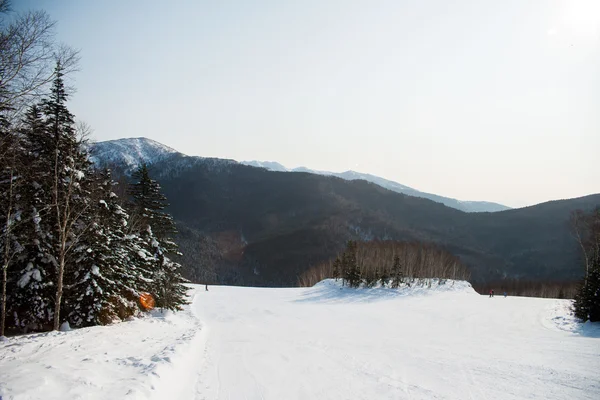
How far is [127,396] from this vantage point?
21.2 ft

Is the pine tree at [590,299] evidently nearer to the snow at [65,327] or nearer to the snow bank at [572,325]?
the snow bank at [572,325]

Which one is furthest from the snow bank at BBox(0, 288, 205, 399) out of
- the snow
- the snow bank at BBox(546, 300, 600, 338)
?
the snow bank at BBox(546, 300, 600, 338)

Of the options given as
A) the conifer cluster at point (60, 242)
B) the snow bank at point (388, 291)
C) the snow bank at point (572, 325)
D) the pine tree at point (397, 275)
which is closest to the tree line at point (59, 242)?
the conifer cluster at point (60, 242)

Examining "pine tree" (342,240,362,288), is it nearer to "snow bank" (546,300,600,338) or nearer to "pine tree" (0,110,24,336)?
"snow bank" (546,300,600,338)

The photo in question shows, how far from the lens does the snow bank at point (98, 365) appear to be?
6328mm

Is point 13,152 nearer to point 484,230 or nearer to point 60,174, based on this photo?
point 60,174

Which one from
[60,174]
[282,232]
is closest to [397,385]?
[60,174]

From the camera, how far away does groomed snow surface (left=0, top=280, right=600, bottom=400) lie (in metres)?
7.50

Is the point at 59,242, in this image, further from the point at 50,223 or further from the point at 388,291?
the point at 388,291

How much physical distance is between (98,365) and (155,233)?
16.7 m

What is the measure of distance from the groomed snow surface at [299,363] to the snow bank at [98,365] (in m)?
0.03

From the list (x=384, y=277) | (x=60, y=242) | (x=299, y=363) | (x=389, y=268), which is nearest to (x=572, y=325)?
(x=299, y=363)

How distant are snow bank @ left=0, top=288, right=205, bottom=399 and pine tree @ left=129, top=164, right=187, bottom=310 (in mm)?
8808

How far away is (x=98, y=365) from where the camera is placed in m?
8.16
